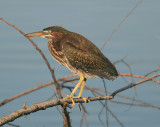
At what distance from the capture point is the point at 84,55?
383 cm

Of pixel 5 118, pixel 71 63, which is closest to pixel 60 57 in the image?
pixel 71 63

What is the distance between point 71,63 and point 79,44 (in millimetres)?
240

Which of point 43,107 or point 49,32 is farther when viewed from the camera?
point 49,32

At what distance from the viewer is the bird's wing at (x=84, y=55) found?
12.4 feet

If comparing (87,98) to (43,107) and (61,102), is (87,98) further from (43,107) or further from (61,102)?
(43,107)

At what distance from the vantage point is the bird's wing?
12.4 ft

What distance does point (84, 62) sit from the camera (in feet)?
12.6

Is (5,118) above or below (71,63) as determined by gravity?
below

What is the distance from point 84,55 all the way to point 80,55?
0.16 feet

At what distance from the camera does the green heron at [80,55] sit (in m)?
3.78

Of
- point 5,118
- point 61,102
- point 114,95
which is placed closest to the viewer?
point 5,118

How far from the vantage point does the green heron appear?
12.4 feet

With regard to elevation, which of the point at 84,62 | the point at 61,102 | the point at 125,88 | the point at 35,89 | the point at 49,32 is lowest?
the point at 61,102

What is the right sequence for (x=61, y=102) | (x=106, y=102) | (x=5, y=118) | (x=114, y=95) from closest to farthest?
(x=5, y=118) < (x=61, y=102) < (x=114, y=95) < (x=106, y=102)
